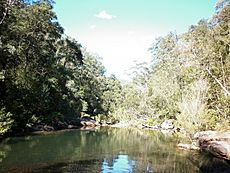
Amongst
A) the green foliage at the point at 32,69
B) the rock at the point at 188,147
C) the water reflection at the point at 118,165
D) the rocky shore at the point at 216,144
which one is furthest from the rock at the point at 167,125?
the water reflection at the point at 118,165

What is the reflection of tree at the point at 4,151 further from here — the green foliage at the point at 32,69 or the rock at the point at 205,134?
the rock at the point at 205,134

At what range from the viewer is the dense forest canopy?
28531 mm

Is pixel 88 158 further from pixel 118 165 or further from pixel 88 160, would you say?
pixel 118 165

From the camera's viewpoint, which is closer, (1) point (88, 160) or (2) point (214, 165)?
(2) point (214, 165)

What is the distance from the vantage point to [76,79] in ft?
227

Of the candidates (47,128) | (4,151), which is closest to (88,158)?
(4,151)

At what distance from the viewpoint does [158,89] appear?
66188mm

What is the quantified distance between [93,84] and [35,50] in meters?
40.2

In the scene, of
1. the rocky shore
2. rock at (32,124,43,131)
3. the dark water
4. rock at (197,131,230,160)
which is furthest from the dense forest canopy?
the dark water

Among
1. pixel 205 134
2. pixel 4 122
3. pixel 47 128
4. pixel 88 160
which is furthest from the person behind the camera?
pixel 47 128

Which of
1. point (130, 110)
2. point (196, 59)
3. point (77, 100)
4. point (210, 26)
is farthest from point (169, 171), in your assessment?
point (130, 110)

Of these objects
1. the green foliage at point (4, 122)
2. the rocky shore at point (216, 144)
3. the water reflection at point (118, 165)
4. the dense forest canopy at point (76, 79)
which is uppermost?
the dense forest canopy at point (76, 79)

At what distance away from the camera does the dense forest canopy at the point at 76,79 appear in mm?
28531

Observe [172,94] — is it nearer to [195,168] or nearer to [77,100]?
[77,100]
